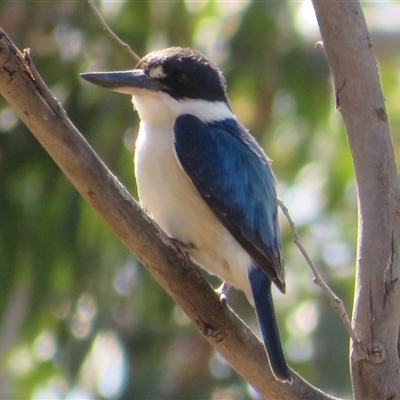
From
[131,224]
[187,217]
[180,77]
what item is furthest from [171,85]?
[131,224]

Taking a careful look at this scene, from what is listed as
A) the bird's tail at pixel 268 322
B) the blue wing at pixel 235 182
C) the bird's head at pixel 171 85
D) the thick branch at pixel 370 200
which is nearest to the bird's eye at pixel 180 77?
the bird's head at pixel 171 85

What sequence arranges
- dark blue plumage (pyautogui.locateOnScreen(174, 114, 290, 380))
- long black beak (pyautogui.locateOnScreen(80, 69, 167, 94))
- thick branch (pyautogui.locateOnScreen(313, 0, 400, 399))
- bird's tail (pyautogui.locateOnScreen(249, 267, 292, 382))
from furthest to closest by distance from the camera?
long black beak (pyautogui.locateOnScreen(80, 69, 167, 94)) < dark blue plumage (pyautogui.locateOnScreen(174, 114, 290, 380)) < bird's tail (pyautogui.locateOnScreen(249, 267, 292, 382)) < thick branch (pyautogui.locateOnScreen(313, 0, 400, 399))

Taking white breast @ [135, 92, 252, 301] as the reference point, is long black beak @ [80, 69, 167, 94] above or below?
above

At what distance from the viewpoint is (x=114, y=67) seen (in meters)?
5.22

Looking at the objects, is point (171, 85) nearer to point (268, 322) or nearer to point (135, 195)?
point (268, 322)

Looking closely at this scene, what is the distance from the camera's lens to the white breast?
3.42 m

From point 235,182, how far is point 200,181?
17cm

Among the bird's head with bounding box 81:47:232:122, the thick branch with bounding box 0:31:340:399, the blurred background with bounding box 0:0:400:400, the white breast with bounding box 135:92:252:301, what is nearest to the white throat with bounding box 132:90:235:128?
the bird's head with bounding box 81:47:232:122

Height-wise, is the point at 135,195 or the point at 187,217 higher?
the point at 187,217

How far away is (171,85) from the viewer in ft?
12.4

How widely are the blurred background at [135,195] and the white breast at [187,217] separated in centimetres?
153

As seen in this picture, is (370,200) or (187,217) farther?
(187,217)

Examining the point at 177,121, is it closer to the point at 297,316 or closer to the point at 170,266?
the point at 170,266

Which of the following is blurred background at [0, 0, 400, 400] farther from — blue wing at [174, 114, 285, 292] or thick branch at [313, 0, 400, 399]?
thick branch at [313, 0, 400, 399]
